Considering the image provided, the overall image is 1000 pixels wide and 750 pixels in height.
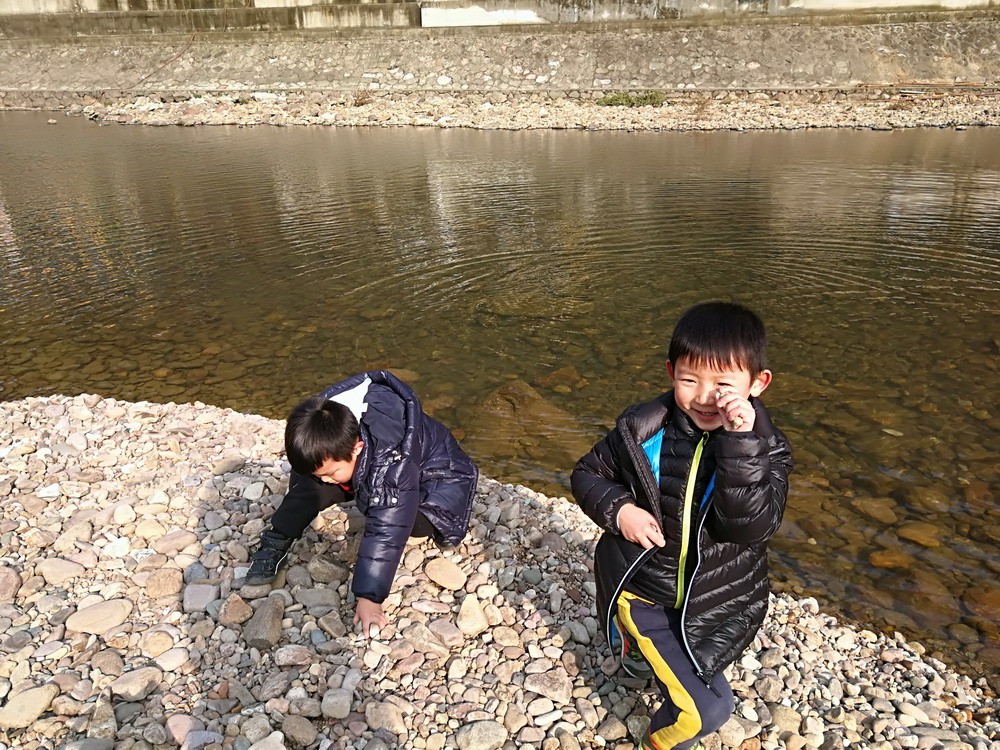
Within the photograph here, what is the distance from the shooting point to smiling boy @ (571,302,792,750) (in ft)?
7.89

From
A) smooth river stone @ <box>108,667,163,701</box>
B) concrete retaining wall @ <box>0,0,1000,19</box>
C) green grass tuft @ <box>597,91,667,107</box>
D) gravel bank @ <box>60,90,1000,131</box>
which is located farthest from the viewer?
concrete retaining wall @ <box>0,0,1000,19</box>

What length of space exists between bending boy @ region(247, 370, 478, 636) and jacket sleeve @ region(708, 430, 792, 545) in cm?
155

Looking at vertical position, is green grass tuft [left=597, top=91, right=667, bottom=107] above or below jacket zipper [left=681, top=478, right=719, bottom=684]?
above

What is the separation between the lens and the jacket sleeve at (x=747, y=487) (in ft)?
7.52

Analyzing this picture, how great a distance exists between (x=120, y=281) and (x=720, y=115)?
2127 cm

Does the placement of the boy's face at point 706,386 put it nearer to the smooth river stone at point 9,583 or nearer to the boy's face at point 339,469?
the boy's face at point 339,469

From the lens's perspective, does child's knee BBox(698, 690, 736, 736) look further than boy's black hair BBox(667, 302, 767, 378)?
Yes

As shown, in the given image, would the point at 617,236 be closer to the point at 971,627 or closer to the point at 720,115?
the point at 971,627

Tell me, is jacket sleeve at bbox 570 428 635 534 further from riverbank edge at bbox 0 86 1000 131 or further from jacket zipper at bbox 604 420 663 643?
riverbank edge at bbox 0 86 1000 131

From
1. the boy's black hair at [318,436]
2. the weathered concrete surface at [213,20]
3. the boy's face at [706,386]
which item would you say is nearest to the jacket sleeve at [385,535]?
the boy's black hair at [318,436]

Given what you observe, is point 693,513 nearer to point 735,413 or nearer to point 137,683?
point 735,413

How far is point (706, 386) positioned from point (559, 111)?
26.3 m

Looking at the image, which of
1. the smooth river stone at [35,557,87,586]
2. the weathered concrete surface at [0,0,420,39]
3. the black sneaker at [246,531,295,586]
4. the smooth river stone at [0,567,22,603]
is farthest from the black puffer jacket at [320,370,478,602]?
the weathered concrete surface at [0,0,420,39]

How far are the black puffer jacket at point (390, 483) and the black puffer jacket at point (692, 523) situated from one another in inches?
38.7
